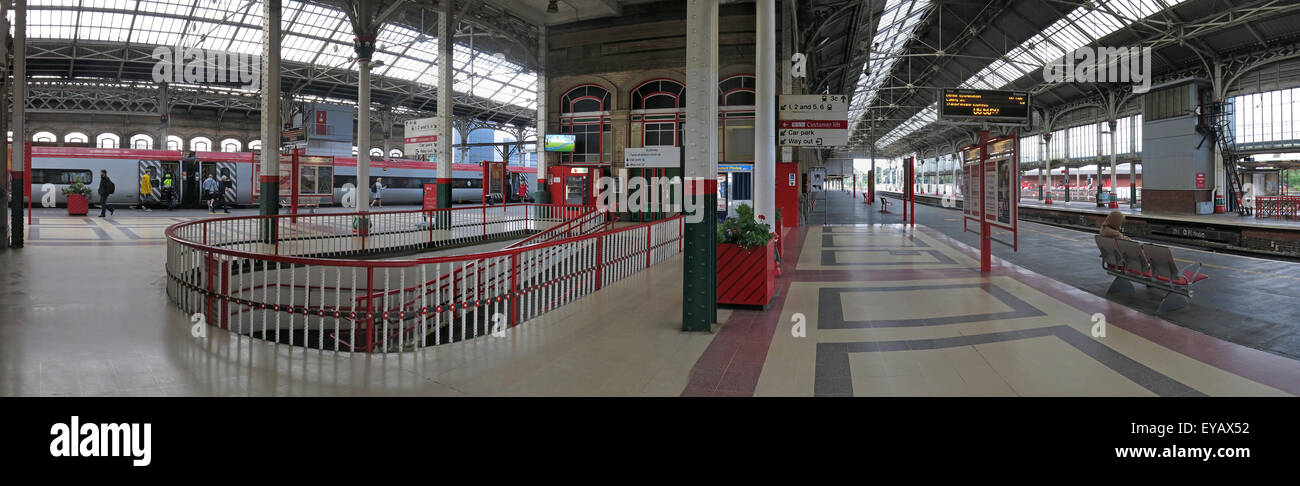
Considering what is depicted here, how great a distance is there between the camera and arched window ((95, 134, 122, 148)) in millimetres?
44706

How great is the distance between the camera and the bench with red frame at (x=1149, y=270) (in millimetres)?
7660

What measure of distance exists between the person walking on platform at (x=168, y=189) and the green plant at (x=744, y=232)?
101 ft

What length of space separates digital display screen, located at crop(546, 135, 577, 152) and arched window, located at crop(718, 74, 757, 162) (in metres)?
6.85

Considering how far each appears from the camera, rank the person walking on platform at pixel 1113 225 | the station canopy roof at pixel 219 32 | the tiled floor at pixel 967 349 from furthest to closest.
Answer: the station canopy roof at pixel 219 32, the person walking on platform at pixel 1113 225, the tiled floor at pixel 967 349

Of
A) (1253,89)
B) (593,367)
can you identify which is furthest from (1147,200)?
(593,367)

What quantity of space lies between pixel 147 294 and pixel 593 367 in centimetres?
721

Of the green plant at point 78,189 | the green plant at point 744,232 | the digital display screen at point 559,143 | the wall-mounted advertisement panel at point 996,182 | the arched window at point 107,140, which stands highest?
the arched window at point 107,140

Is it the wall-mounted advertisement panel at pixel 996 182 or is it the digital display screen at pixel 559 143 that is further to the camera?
the digital display screen at pixel 559 143

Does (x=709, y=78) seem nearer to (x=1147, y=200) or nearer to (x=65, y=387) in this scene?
(x=65, y=387)

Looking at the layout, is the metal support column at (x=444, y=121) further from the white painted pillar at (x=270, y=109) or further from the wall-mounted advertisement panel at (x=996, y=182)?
the wall-mounted advertisement panel at (x=996, y=182)

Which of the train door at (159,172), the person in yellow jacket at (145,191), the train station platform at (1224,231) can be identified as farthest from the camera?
the train door at (159,172)

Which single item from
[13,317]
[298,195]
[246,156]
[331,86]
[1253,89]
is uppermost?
[331,86]

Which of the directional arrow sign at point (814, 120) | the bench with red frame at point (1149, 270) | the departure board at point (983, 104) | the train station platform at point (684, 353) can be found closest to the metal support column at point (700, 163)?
the train station platform at point (684, 353)
